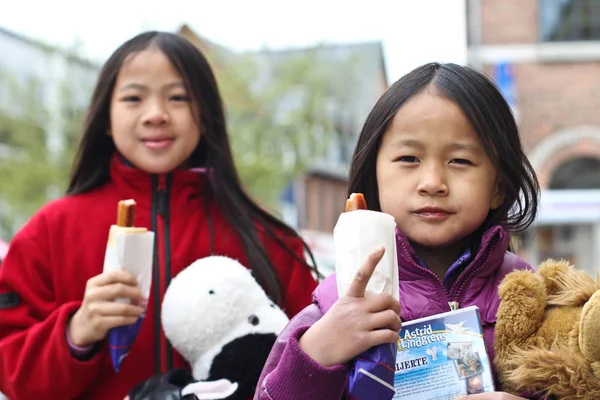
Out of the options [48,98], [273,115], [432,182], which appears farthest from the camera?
[273,115]

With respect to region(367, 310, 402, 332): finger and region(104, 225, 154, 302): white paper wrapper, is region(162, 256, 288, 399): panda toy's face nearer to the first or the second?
region(104, 225, 154, 302): white paper wrapper

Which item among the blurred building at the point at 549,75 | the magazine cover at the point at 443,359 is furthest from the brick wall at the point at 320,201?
the magazine cover at the point at 443,359

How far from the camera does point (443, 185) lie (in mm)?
1552

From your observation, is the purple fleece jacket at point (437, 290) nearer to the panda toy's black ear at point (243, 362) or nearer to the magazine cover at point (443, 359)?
the magazine cover at point (443, 359)

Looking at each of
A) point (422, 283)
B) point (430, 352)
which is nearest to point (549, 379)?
point (430, 352)

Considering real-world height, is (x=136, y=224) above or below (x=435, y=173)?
below

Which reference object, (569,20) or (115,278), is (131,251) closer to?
(115,278)

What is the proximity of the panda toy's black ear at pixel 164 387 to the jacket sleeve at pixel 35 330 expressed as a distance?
0.19 meters

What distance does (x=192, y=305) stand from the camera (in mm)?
1966

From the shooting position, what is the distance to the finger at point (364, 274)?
1.28 m

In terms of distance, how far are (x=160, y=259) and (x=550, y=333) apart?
1171 millimetres

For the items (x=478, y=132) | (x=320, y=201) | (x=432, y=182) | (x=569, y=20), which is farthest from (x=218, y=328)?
(x=320, y=201)

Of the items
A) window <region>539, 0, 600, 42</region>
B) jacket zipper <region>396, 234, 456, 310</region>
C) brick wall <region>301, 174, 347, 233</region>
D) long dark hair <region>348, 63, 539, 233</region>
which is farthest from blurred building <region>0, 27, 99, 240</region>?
brick wall <region>301, 174, 347, 233</region>

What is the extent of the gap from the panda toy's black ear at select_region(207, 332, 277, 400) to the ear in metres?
0.70
